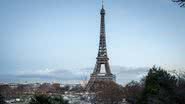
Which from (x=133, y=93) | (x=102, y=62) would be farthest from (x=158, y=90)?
(x=102, y=62)

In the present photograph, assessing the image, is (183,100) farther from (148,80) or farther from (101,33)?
(101,33)

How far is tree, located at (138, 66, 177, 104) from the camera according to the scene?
35531 mm

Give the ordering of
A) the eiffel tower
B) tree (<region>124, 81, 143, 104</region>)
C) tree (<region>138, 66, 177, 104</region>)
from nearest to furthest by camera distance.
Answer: tree (<region>138, 66, 177, 104</region>), tree (<region>124, 81, 143, 104</region>), the eiffel tower

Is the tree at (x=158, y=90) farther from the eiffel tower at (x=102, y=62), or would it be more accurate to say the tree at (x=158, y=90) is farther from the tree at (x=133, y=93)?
the eiffel tower at (x=102, y=62)

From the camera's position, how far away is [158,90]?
125ft

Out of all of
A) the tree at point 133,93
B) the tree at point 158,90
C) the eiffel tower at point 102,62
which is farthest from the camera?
the eiffel tower at point 102,62

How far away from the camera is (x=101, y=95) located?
Result: 271 feet

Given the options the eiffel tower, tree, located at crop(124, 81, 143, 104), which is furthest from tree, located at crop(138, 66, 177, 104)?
the eiffel tower

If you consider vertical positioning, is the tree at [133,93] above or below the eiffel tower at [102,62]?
below

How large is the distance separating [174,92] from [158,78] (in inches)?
105

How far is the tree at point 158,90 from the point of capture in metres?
35.5

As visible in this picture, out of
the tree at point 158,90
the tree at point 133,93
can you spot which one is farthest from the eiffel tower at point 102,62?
the tree at point 158,90

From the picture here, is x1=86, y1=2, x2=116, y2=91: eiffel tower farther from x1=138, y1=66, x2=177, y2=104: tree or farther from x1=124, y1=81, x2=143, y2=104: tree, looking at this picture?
x1=138, y1=66, x2=177, y2=104: tree

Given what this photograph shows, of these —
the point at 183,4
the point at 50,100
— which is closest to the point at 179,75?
the point at 50,100
